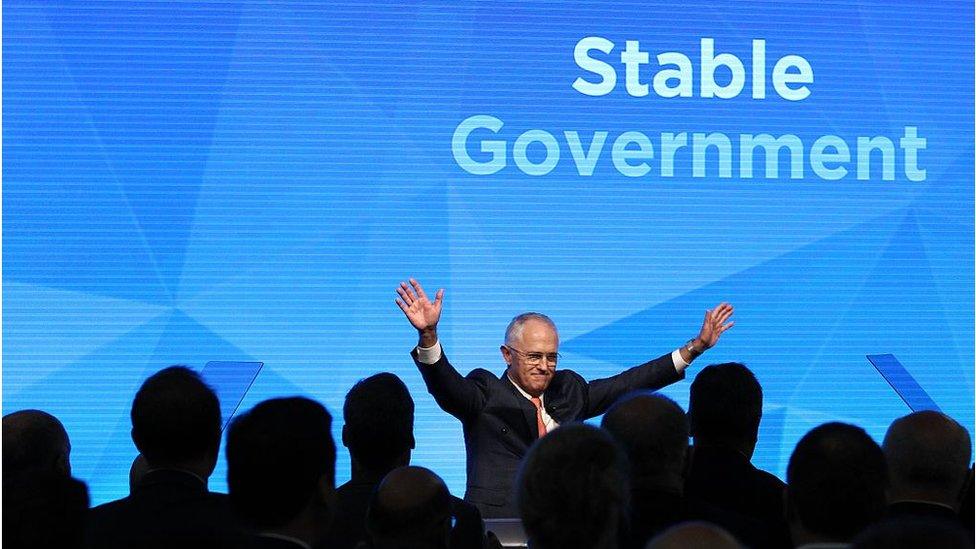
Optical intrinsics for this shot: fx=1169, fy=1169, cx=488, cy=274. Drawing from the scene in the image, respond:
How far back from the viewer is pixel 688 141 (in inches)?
204

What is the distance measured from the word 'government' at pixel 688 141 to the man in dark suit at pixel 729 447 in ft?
8.02

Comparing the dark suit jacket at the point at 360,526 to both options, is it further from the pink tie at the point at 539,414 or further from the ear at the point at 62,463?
the pink tie at the point at 539,414

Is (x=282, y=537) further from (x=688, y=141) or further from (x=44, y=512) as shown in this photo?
(x=688, y=141)

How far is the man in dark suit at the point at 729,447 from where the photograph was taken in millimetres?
2568

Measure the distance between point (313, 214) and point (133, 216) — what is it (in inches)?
29.5

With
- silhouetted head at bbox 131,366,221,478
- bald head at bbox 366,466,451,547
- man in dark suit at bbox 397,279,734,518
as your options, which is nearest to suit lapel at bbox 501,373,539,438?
man in dark suit at bbox 397,279,734,518

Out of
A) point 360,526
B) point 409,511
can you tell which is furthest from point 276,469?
point 360,526

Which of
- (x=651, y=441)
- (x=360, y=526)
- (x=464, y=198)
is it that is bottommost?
(x=360, y=526)

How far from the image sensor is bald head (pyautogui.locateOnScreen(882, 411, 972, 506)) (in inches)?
88.6

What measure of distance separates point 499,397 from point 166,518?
2.04 meters

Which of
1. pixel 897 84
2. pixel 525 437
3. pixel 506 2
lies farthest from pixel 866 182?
pixel 525 437

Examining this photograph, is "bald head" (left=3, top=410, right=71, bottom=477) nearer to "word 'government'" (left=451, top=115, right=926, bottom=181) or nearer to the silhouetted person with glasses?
the silhouetted person with glasses

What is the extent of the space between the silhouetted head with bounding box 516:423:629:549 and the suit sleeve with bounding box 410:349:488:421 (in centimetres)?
212

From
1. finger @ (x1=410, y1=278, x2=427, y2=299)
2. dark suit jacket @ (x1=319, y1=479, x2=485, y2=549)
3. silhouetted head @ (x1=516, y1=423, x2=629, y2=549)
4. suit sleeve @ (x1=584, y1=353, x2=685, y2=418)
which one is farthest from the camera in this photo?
suit sleeve @ (x1=584, y1=353, x2=685, y2=418)
